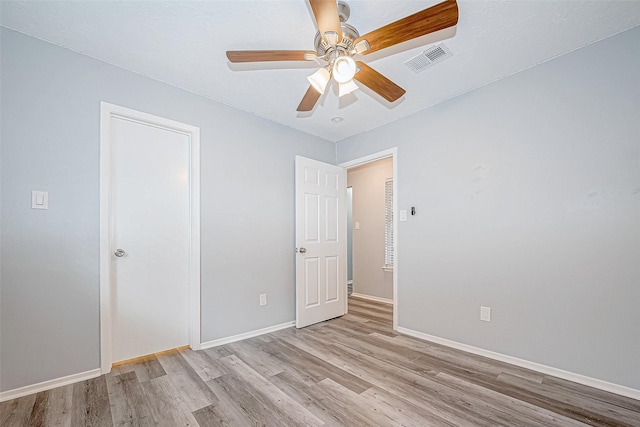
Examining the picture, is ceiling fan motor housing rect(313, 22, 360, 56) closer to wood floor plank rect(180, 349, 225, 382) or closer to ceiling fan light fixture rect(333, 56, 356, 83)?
ceiling fan light fixture rect(333, 56, 356, 83)

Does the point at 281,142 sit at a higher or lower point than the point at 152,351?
higher

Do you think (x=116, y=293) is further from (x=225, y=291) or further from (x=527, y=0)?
(x=527, y=0)

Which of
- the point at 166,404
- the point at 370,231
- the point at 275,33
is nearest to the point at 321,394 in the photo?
the point at 166,404

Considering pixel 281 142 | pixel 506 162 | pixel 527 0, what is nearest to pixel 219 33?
pixel 281 142

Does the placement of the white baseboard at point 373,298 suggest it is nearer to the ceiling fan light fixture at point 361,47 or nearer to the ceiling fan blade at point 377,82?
the ceiling fan blade at point 377,82

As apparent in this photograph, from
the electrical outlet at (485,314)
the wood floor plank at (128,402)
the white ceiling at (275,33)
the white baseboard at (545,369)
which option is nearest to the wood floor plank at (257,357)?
the wood floor plank at (128,402)

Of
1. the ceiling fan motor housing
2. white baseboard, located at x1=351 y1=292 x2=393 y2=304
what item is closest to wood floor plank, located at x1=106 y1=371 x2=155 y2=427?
the ceiling fan motor housing

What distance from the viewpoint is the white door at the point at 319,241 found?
3354mm

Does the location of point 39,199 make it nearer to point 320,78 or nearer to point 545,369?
point 320,78

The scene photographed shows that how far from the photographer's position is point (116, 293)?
2320 millimetres

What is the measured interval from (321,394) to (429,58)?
2.62 m

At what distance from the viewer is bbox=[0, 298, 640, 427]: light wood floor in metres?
1.65

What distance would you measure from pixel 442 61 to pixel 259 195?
217cm

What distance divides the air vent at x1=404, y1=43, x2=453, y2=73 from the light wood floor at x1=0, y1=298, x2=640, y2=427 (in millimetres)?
2467
